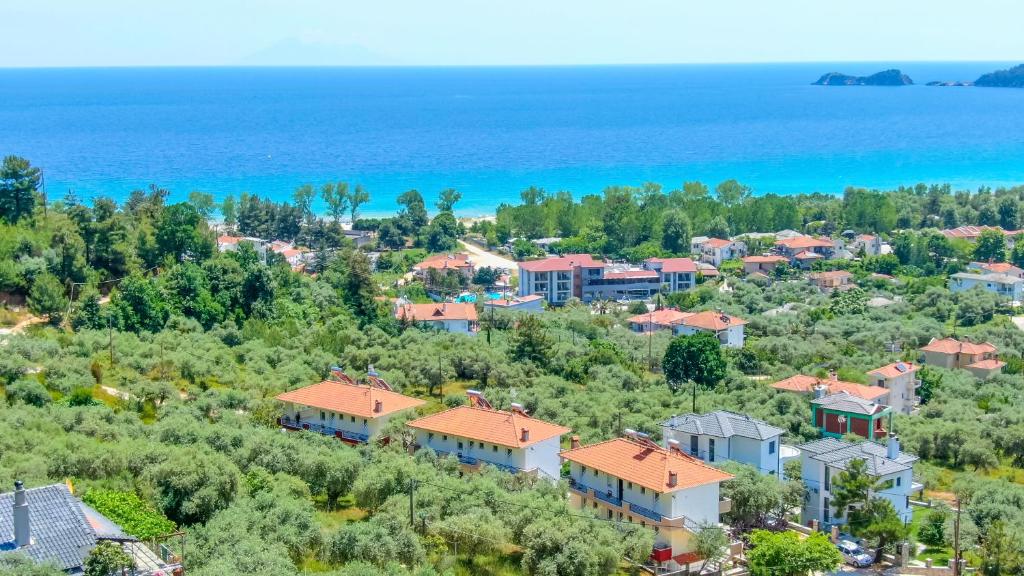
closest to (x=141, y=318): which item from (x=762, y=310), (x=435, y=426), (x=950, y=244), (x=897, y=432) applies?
(x=435, y=426)

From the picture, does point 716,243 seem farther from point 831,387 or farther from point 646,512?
point 646,512

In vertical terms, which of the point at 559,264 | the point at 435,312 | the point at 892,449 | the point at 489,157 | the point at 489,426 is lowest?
the point at 489,157

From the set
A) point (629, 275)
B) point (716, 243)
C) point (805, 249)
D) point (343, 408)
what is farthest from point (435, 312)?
point (805, 249)

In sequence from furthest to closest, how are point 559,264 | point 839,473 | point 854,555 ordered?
point 559,264 → point 839,473 → point 854,555

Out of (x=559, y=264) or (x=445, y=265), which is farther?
(x=445, y=265)

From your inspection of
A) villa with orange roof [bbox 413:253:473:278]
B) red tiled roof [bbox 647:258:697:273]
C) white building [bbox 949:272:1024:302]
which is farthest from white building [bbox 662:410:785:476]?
white building [bbox 949:272:1024:302]

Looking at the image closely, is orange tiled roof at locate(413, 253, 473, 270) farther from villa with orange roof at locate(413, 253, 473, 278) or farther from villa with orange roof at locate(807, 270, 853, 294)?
villa with orange roof at locate(807, 270, 853, 294)

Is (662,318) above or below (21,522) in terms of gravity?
below

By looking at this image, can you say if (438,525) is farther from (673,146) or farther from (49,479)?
(673,146)
